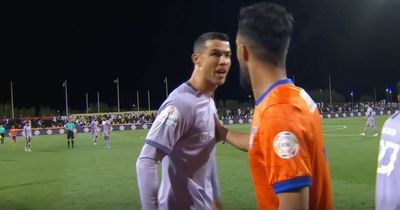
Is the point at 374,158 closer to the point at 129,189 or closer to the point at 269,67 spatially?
the point at 129,189

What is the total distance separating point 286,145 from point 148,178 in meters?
1.75

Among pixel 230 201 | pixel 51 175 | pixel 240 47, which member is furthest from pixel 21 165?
pixel 240 47

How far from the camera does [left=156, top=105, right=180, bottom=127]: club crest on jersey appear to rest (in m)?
3.89

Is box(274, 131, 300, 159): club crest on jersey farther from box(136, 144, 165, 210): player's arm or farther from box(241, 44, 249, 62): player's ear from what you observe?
box(136, 144, 165, 210): player's arm

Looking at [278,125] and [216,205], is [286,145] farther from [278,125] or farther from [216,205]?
[216,205]

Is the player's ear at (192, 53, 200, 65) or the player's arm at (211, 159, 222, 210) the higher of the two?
the player's ear at (192, 53, 200, 65)

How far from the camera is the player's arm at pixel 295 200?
2201 mm

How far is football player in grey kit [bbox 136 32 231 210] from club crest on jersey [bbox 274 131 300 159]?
1.70 metres

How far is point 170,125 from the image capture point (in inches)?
153

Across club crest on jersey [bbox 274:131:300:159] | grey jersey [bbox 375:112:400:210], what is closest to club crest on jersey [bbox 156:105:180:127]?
grey jersey [bbox 375:112:400:210]

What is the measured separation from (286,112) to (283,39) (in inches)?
18.0

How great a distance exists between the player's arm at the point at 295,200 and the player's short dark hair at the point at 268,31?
2.28ft

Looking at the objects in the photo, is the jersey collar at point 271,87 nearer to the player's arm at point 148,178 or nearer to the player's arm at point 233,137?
the player's arm at point 148,178

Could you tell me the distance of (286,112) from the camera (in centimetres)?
227
